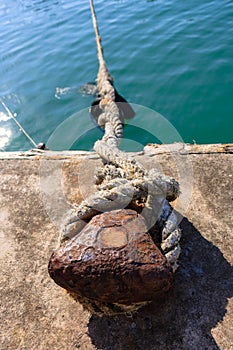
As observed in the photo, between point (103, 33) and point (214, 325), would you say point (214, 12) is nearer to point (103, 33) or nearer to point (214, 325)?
point (103, 33)

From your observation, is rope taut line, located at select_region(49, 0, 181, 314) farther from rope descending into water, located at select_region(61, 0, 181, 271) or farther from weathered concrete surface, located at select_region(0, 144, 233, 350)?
weathered concrete surface, located at select_region(0, 144, 233, 350)

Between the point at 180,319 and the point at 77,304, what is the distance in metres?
0.69

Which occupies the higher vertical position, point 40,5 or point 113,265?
point 113,265

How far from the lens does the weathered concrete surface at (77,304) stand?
6.92 ft

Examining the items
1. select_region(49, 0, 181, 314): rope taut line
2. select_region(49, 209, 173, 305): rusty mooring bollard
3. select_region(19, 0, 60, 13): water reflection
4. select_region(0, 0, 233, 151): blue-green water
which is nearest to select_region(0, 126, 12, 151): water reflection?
select_region(0, 0, 233, 151): blue-green water

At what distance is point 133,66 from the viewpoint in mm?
7469

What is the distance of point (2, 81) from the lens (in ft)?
26.8

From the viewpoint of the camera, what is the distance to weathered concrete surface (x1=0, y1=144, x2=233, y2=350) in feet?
6.92

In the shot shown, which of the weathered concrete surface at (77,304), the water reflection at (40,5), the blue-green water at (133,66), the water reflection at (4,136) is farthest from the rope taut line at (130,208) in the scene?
the water reflection at (40,5)

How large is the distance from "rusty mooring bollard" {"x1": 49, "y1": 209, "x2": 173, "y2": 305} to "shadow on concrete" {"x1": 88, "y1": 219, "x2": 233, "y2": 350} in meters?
0.28

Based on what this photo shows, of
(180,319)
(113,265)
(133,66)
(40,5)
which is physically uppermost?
(113,265)

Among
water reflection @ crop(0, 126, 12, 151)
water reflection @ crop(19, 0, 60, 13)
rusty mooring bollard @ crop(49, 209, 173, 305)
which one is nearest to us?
rusty mooring bollard @ crop(49, 209, 173, 305)

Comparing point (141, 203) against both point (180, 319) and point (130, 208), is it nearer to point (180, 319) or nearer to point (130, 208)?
point (130, 208)

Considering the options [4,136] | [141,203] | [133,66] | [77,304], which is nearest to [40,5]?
[133,66]
